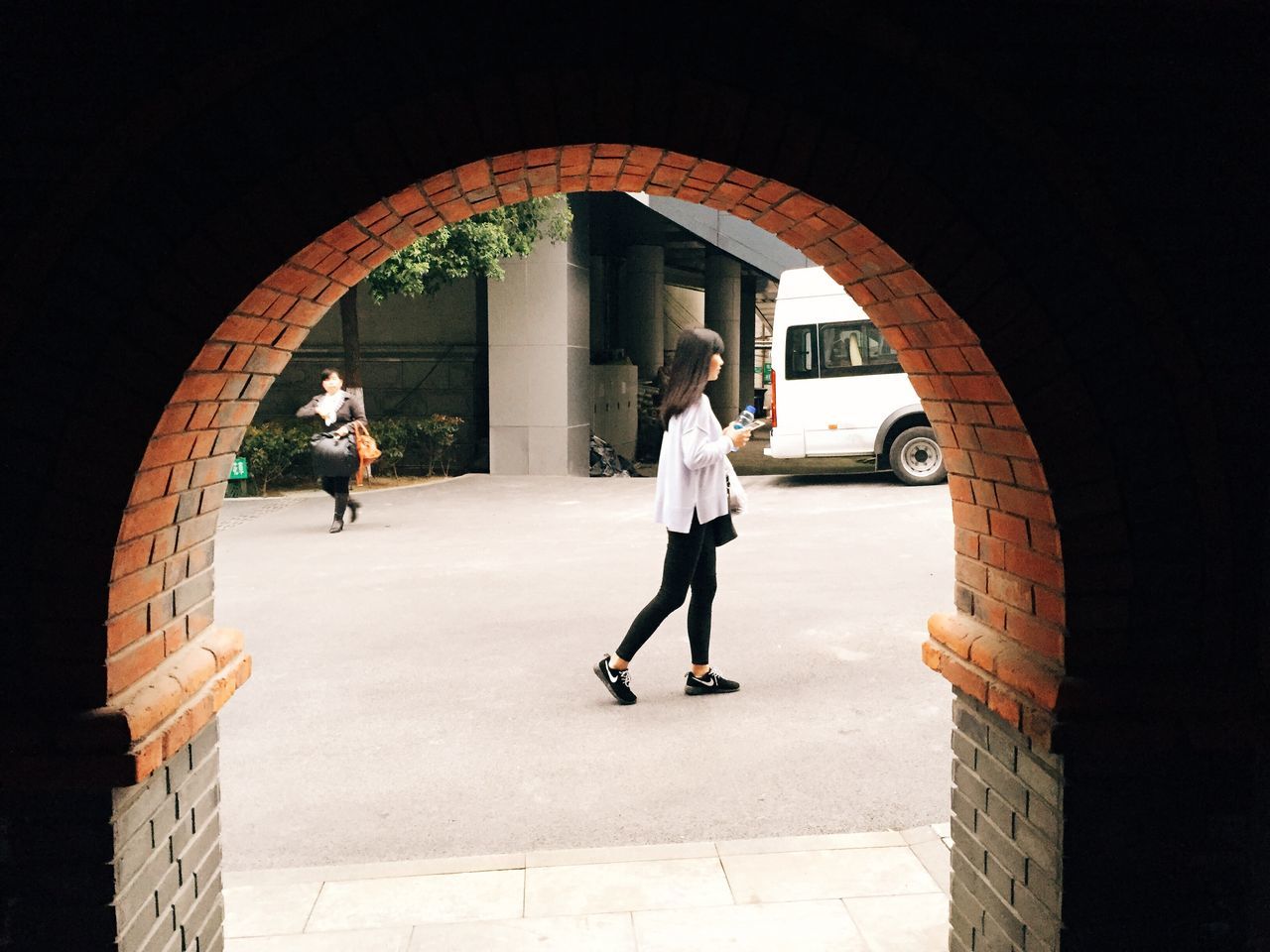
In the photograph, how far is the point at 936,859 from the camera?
387cm

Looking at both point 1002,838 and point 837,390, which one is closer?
point 1002,838

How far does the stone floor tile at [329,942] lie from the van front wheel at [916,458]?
40.4ft

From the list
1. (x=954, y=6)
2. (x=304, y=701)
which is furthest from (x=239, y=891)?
(x=954, y=6)

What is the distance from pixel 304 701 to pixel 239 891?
2241 mm

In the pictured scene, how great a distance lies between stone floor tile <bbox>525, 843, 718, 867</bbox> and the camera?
12.7 feet

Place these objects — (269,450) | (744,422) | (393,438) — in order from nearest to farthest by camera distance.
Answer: (744,422) < (269,450) < (393,438)

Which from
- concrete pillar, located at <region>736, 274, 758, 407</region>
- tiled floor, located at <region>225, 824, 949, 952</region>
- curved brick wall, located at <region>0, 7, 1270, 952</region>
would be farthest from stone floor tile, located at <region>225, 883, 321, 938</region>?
concrete pillar, located at <region>736, 274, 758, 407</region>

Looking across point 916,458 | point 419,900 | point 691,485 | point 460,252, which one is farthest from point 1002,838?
point 460,252

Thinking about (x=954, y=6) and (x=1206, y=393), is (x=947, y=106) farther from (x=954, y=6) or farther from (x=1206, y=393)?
(x=1206, y=393)

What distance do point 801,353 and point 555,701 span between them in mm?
10665

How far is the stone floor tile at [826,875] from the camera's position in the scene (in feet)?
11.9

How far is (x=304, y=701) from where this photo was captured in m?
5.89

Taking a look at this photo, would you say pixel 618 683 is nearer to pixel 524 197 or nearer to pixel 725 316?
pixel 524 197

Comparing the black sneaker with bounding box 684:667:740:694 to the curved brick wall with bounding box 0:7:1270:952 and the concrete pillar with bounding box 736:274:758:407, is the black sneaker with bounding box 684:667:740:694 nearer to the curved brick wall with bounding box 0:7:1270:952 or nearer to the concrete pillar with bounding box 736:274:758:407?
the curved brick wall with bounding box 0:7:1270:952
